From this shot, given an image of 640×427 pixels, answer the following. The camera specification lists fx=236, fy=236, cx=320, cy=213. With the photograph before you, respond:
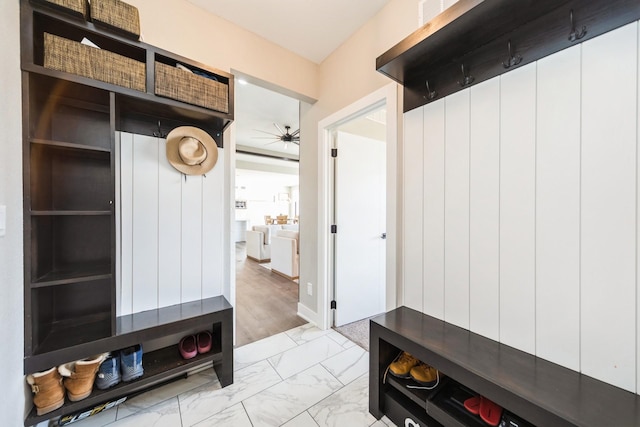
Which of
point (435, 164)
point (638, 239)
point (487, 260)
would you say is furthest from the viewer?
point (435, 164)

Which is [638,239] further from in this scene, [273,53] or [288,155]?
[288,155]

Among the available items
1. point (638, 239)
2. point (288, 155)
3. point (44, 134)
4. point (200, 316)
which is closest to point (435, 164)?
point (638, 239)

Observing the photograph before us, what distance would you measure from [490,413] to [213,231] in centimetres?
188

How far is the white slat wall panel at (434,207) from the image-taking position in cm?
139

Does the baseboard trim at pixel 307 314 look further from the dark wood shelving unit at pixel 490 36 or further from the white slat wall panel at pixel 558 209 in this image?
the dark wood shelving unit at pixel 490 36

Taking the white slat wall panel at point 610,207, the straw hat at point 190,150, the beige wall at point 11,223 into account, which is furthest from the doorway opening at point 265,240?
the white slat wall panel at point 610,207

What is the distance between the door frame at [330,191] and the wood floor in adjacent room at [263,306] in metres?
0.47

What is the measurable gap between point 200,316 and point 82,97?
148 cm

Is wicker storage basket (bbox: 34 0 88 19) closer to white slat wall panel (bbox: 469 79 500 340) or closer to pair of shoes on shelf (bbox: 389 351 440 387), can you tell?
white slat wall panel (bbox: 469 79 500 340)

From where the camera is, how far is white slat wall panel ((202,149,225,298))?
1.78 metres

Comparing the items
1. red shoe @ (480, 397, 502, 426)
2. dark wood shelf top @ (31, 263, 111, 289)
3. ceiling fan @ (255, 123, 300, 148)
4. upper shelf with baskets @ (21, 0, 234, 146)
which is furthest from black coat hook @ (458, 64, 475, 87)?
ceiling fan @ (255, 123, 300, 148)

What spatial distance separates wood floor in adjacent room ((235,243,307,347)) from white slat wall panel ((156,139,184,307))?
86 centimetres

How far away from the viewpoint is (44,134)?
1.32 meters

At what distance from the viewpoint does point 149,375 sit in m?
1.39
